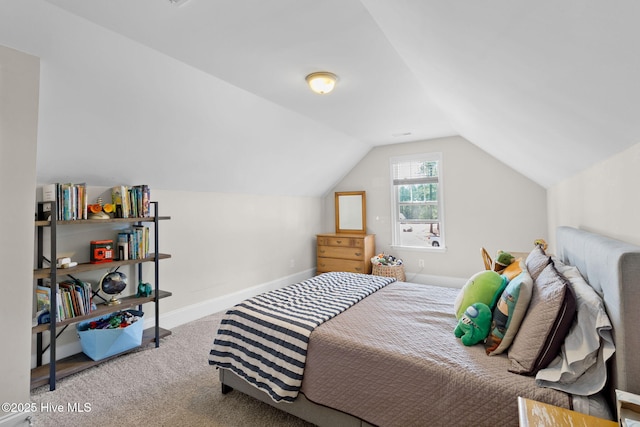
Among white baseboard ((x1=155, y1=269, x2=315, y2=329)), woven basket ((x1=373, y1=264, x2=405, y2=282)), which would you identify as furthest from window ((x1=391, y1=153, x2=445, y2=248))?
white baseboard ((x1=155, y1=269, x2=315, y2=329))

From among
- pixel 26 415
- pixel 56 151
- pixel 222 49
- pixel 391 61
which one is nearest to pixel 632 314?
pixel 391 61

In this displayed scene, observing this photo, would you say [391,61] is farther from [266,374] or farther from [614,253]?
[266,374]

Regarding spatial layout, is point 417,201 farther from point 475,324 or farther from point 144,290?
point 144,290

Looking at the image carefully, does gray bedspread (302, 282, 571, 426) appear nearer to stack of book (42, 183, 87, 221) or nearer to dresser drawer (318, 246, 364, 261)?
stack of book (42, 183, 87, 221)

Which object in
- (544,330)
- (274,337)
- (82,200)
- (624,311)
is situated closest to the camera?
(624,311)

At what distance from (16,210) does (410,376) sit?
241cm

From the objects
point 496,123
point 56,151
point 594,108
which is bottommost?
point 594,108

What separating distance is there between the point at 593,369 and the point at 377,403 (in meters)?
0.91

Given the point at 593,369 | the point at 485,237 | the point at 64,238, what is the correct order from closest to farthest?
the point at 593,369, the point at 64,238, the point at 485,237

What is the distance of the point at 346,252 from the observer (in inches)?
199

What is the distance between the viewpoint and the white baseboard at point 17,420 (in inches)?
67.2

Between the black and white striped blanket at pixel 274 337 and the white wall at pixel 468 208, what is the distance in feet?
9.36

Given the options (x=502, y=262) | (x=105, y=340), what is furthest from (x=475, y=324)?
(x=105, y=340)

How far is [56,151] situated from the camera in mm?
2320
